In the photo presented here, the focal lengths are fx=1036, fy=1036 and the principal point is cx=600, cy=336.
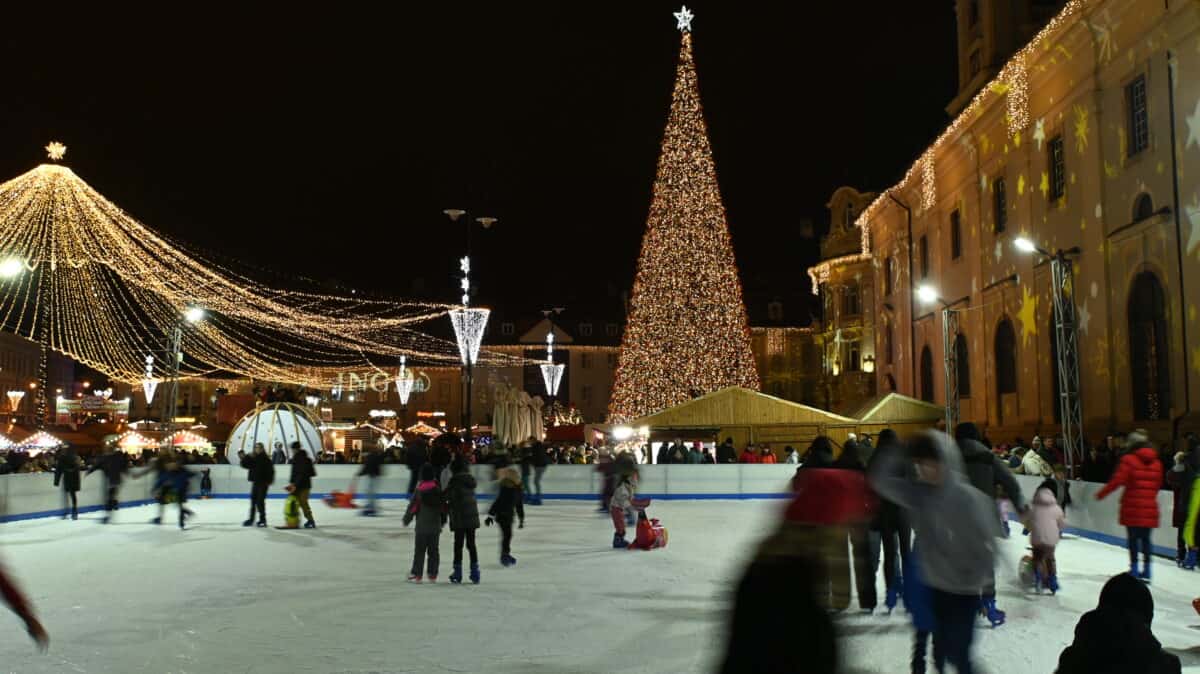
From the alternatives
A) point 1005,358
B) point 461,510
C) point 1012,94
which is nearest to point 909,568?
point 461,510

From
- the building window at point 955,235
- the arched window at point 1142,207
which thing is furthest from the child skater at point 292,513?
the building window at point 955,235

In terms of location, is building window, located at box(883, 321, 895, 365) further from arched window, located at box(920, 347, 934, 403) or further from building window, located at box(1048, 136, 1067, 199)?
building window, located at box(1048, 136, 1067, 199)

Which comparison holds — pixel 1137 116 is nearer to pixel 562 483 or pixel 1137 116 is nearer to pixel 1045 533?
pixel 1045 533

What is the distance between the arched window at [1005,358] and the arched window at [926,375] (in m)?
6.86

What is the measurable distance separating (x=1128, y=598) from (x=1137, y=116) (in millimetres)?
20428

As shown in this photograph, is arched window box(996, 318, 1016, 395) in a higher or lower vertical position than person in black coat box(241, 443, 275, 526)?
higher

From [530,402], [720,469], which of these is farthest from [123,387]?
[720,469]

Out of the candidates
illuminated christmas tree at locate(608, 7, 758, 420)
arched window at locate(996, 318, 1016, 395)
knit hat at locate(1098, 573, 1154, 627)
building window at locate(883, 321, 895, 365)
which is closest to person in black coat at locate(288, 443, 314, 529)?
illuminated christmas tree at locate(608, 7, 758, 420)

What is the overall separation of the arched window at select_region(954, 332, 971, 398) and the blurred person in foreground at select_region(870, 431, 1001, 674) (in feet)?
92.6

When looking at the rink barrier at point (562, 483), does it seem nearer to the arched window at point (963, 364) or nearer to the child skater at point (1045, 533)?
the arched window at point (963, 364)

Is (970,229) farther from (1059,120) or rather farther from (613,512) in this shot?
(613,512)

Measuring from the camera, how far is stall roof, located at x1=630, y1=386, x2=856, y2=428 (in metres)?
29.8

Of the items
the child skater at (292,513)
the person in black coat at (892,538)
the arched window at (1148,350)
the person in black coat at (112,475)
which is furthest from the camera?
the person in black coat at (112,475)

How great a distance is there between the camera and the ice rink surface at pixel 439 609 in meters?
7.63
